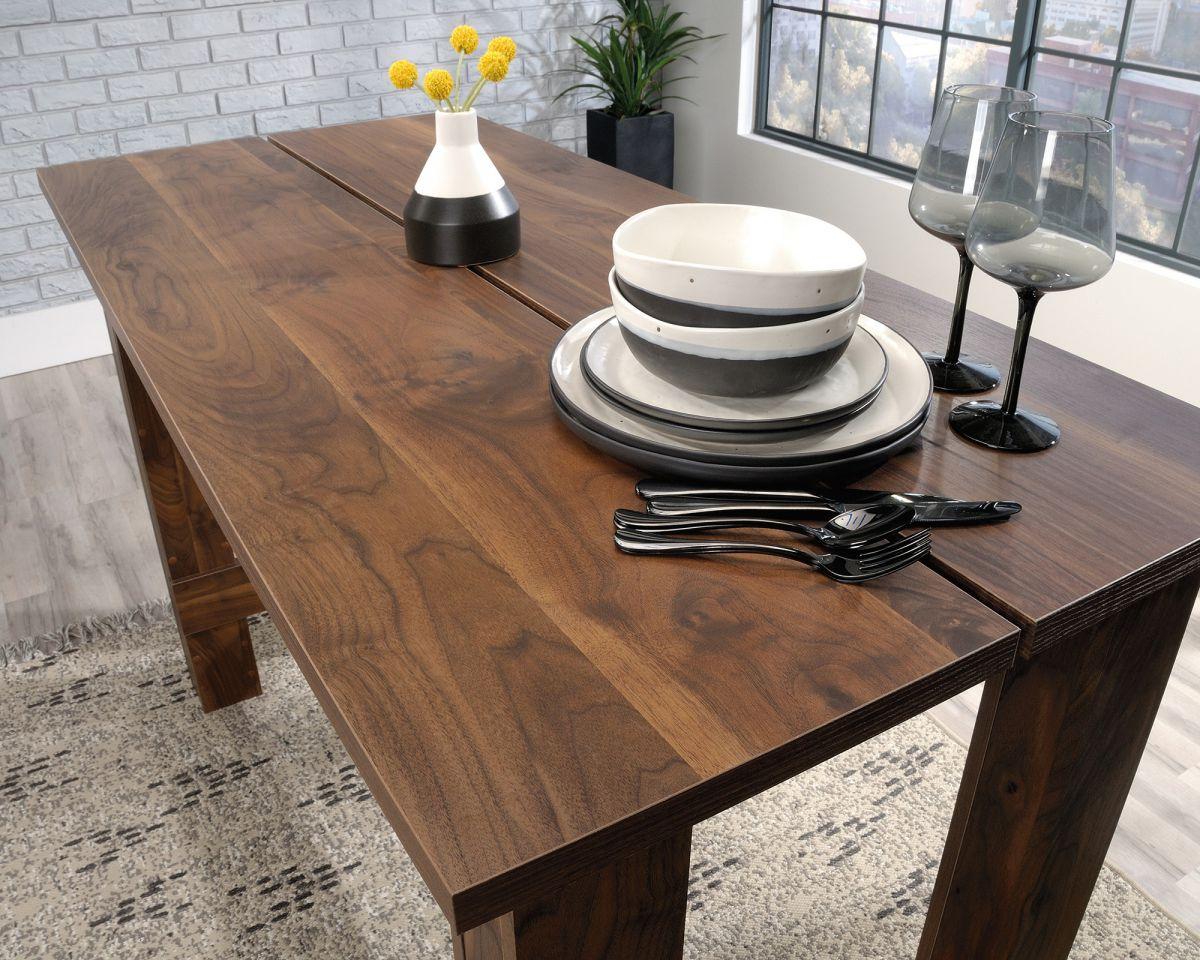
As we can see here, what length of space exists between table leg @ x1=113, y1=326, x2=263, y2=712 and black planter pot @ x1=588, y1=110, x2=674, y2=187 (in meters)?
2.52

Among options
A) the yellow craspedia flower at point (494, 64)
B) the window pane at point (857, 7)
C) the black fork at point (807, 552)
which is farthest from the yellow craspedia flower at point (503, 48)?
the window pane at point (857, 7)

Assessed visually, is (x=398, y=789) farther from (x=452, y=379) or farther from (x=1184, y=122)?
(x=1184, y=122)

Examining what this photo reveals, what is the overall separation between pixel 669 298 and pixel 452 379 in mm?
316

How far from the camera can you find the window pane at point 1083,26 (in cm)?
282

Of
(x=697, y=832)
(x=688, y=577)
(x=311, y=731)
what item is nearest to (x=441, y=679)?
(x=688, y=577)

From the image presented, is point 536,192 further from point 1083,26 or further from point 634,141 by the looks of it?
point 634,141

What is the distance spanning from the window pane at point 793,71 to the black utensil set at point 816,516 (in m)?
3.24

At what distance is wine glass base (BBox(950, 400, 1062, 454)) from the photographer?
38.2 inches

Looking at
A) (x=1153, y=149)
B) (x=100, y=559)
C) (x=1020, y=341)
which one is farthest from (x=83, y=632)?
(x=1153, y=149)

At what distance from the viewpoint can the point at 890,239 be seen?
3.49 m

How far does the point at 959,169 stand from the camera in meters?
1.01

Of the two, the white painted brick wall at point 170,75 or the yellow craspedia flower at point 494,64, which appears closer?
the yellow craspedia flower at point 494,64

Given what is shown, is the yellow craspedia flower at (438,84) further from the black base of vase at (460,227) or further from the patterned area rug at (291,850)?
the patterned area rug at (291,850)

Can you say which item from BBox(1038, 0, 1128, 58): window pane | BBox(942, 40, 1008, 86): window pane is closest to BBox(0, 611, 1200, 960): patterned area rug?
BBox(1038, 0, 1128, 58): window pane
